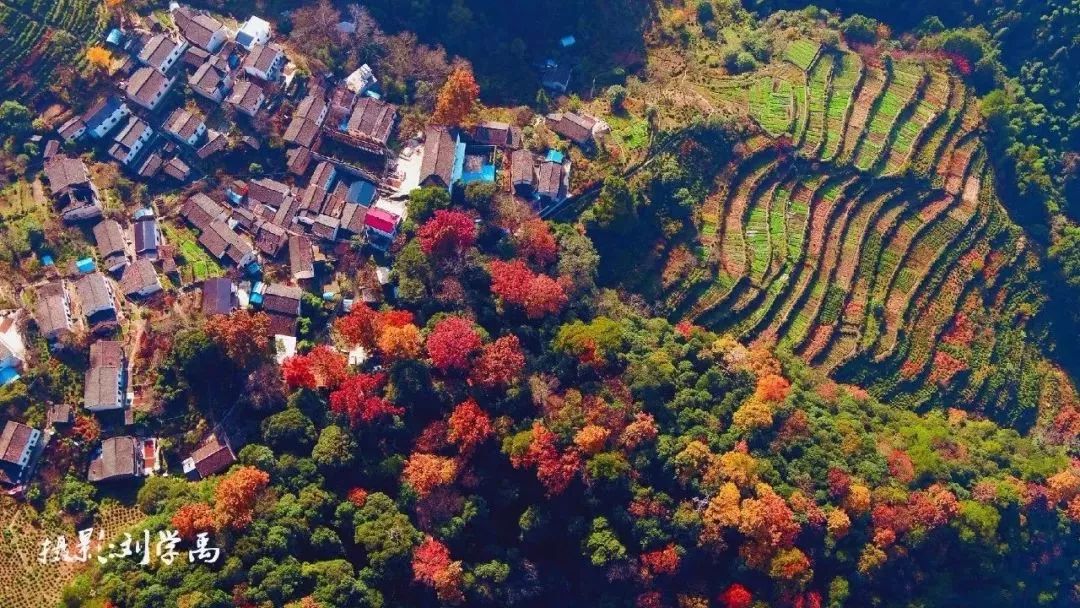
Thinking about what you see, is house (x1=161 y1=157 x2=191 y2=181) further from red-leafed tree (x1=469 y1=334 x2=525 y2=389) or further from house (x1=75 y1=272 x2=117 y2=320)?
red-leafed tree (x1=469 y1=334 x2=525 y2=389)

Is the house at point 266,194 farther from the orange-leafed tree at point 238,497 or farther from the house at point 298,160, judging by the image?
the orange-leafed tree at point 238,497

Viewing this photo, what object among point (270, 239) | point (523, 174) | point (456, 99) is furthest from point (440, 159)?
point (270, 239)

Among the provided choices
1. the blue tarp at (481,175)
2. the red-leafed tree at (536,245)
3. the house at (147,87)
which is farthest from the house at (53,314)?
the red-leafed tree at (536,245)

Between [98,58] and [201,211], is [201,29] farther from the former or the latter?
[201,211]

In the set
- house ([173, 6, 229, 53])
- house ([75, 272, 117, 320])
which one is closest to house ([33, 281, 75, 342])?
house ([75, 272, 117, 320])

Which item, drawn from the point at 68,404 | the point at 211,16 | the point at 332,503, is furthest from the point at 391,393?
the point at 211,16
